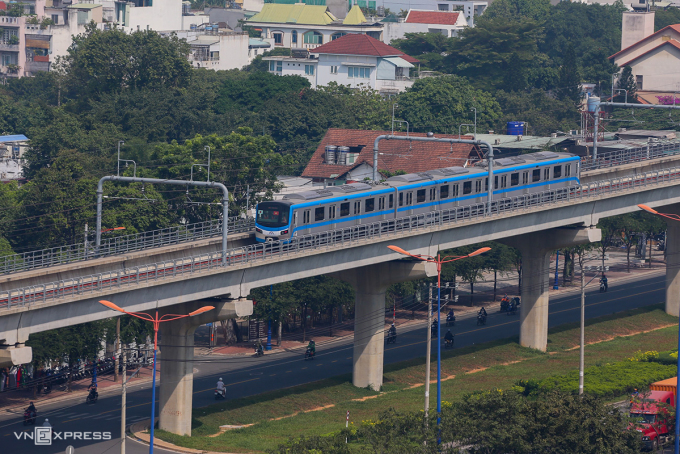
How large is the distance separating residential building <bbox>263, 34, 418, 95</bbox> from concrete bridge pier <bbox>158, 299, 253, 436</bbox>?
10351cm

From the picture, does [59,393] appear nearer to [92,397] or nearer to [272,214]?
[92,397]

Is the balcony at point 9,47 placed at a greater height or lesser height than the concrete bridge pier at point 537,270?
greater

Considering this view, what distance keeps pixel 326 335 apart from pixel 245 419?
82.2 feet

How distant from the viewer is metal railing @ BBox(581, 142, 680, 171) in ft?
290

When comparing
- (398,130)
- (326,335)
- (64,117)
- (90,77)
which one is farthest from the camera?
(90,77)

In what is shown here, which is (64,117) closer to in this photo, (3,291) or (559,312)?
(559,312)

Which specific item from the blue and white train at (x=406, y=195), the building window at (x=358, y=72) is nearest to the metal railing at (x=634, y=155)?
the blue and white train at (x=406, y=195)

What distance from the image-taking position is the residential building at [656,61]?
166125 millimetres

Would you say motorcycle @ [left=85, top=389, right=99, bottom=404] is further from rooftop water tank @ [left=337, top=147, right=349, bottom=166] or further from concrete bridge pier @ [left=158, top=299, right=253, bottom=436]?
rooftop water tank @ [left=337, top=147, right=349, bottom=166]

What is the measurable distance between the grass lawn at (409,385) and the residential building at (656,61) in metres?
83.1

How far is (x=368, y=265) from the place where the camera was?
71000 mm

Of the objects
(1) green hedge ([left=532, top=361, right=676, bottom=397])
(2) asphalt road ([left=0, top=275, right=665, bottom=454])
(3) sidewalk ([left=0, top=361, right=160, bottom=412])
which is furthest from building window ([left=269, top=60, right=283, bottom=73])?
(1) green hedge ([left=532, top=361, right=676, bottom=397])

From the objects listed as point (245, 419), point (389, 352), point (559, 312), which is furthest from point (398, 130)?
point (245, 419)

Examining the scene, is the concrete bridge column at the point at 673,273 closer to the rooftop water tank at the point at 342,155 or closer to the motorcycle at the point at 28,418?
the rooftop water tank at the point at 342,155
